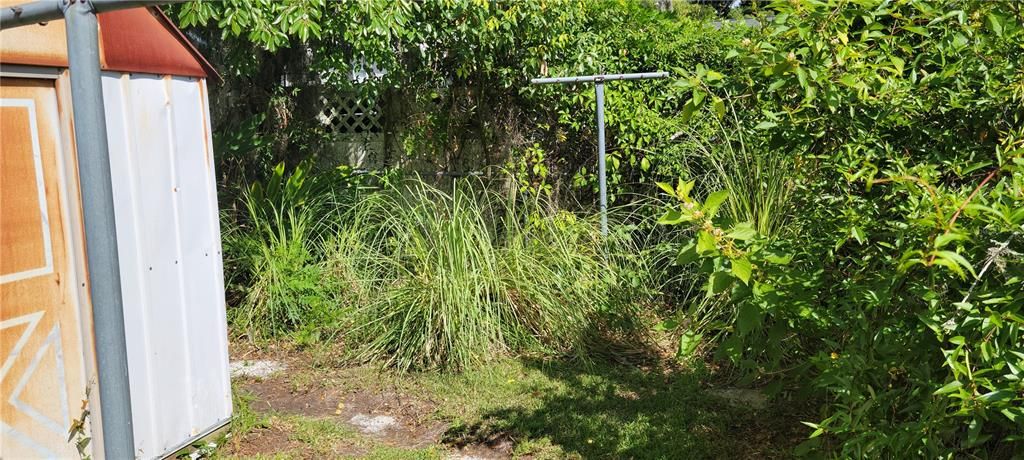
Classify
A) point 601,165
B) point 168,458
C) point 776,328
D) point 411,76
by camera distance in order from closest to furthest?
point 776,328
point 168,458
point 601,165
point 411,76

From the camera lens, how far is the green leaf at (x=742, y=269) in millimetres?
2883

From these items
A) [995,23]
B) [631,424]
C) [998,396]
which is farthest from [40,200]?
[995,23]

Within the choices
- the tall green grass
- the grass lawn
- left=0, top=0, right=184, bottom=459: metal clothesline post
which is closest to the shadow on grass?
the grass lawn

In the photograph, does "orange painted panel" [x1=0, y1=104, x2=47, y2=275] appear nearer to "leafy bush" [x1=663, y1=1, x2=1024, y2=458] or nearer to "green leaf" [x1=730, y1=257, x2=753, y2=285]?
"leafy bush" [x1=663, y1=1, x2=1024, y2=458]

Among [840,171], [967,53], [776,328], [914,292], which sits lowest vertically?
[776,328]

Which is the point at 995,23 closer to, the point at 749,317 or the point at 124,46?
the point at 749,317

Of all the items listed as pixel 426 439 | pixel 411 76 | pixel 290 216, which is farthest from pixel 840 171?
pixel 411 76

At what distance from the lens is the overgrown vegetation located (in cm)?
272

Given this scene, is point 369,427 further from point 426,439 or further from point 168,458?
point 168,458

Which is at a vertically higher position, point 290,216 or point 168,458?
point 290,216

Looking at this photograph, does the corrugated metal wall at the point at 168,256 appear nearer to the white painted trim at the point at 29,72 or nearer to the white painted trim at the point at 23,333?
the white painted trim at the point at 29,72

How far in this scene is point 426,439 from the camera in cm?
452

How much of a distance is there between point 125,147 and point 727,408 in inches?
133

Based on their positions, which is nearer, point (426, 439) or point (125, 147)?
point (125, 147)
